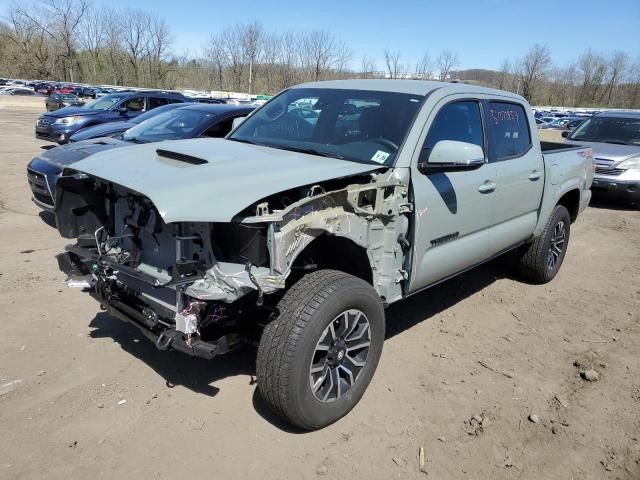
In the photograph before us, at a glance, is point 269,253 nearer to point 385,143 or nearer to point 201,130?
point 385,143

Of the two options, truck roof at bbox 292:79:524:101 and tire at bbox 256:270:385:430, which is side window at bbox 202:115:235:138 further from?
tire at bbox 256:270:385:430

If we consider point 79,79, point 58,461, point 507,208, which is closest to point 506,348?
point 507,208

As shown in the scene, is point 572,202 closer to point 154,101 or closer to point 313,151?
point 313,151

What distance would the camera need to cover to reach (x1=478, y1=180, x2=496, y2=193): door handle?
13.3ft

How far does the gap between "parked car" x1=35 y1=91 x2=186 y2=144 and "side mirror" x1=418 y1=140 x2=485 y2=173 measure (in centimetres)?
1050

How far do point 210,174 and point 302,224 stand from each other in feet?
1.96

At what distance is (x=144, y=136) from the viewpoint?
7.21m

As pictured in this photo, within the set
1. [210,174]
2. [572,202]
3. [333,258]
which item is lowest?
[333,258]

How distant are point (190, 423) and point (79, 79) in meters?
78.8

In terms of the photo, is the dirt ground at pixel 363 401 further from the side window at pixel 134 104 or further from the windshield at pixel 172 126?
the side window at pixel 134 104

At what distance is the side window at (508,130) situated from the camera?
4395 mm

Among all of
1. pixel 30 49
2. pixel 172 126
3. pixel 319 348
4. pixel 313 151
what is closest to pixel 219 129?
pixel 172 126

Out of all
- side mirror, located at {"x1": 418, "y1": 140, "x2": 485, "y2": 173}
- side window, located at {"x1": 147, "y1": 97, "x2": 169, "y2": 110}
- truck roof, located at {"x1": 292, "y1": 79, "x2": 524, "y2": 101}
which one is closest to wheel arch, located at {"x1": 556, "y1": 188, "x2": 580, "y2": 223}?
truck roof, located at {"x1": 292, "y1": 79, "x2": 524, "y2": 101}

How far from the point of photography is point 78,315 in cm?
434
